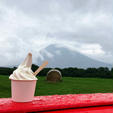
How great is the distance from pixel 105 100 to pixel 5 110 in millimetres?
717

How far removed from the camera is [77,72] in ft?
25.6

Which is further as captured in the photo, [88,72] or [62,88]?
[88,72]

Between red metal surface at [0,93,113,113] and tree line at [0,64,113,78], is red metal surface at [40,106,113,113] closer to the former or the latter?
red metal surface at [0,93,113,113]

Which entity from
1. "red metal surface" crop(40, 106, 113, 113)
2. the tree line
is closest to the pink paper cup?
"red metal surface" crop(40, 106, 113, 113)

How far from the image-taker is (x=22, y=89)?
108 cm

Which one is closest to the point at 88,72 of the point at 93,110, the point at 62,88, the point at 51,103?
the point at 62,88

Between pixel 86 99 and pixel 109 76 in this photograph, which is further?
pixel 109 76

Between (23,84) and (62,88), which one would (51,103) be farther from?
(62,88)

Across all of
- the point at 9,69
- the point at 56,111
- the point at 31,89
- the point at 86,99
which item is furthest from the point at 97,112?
the point at 9,69

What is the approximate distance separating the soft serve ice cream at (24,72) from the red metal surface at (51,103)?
0.17 m

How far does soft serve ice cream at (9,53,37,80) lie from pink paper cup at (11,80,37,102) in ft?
0.09

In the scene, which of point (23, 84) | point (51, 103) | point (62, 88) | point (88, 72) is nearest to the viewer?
point (23, 84)

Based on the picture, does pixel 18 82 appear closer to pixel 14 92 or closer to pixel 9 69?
pixel 14 92

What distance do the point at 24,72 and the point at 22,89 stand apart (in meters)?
0.11
